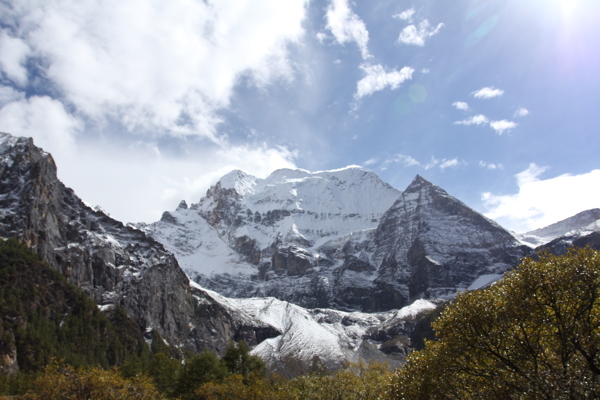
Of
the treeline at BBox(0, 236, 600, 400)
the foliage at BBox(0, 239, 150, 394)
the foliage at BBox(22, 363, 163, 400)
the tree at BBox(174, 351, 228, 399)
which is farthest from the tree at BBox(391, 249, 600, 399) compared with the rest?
the foliage at BBox(0, 239, 150, 394)

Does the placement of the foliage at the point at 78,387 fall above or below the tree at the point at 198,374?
above

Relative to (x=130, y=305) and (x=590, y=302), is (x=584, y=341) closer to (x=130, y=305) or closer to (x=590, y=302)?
(x=590, y=302)

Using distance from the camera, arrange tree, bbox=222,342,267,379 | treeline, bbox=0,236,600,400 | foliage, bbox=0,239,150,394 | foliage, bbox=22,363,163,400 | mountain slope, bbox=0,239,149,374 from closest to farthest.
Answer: treeline, bbox=0,236,600,400 < foliage, bbox=22,363,163,400 < tree, bbox=222,342,267,379 < foliage, bbox=0,239,150,394 < mountain slope, bbox=0,239,149,374

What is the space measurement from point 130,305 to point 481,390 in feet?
655

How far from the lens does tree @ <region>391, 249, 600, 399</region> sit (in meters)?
22.6

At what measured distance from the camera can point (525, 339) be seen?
25438 millimetres

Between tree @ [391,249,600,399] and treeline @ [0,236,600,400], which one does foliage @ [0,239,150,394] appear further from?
tree @ [391,249,600,399]

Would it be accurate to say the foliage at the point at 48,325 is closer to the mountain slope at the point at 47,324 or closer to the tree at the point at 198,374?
the mountain slope at the point at 47,324

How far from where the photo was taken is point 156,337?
191m

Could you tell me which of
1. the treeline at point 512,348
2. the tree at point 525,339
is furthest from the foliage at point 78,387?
the tree at point 525,339

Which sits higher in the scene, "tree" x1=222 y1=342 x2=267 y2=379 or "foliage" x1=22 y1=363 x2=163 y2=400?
"foliage" x1=22 y1=363 x2=163 y2=400

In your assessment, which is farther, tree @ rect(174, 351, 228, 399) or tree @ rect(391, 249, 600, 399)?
tree @ rect(174, 351, 228, 399)

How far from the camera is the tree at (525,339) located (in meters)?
22.6

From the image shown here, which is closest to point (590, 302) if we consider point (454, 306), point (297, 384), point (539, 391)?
point (539, 391)
